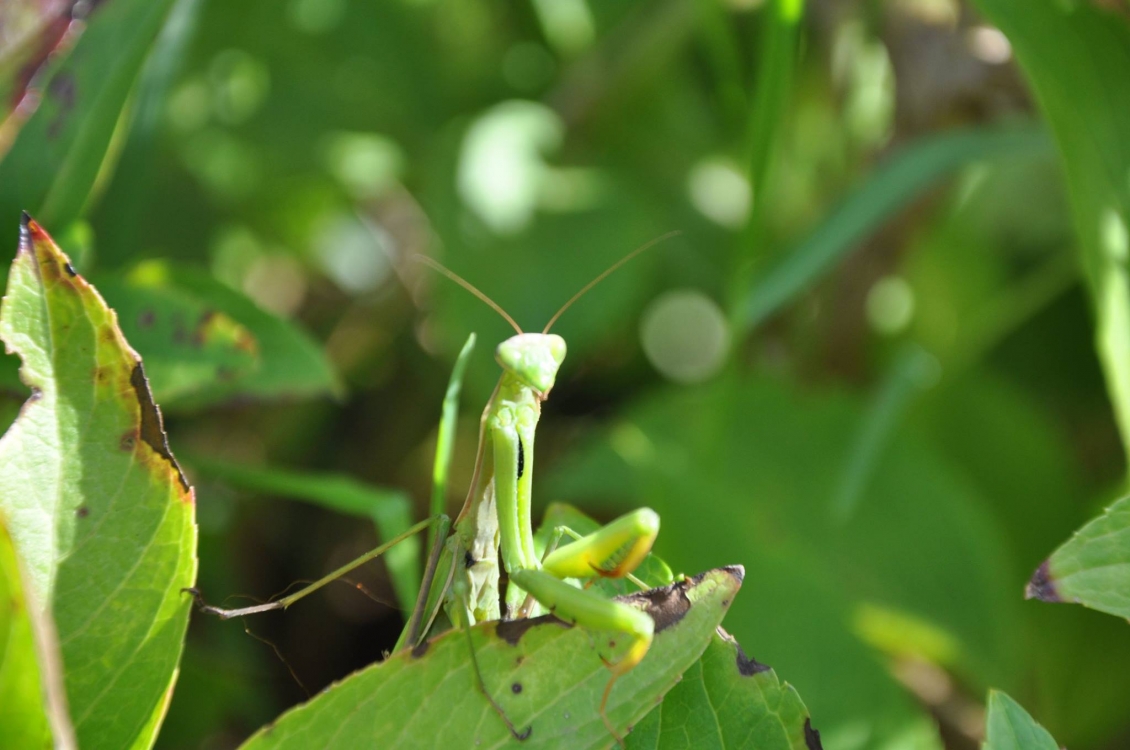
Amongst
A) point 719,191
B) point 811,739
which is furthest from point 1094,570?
point 719,191

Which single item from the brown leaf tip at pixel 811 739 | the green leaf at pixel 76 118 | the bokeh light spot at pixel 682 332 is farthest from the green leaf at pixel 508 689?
the bokeh light spot at pixel 682 332

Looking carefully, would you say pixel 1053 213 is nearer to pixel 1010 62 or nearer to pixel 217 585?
pixel 1010 62

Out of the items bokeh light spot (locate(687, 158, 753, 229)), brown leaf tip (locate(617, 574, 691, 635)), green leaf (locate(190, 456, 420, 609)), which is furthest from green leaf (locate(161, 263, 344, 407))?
bokeh light spot (locate(687, 158, 753, 229))

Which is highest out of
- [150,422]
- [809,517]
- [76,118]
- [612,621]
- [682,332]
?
[76,118]

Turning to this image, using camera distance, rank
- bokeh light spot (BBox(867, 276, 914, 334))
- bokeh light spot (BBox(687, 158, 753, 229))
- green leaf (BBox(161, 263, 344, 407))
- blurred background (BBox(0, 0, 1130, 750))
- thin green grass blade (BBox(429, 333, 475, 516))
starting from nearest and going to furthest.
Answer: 1. thin green grass blade (BBox(429, 333, 475, 516))
2. green leaf (BBox(161, 263, 344, 407))
3. blurred background (BBox(0, 0, 1130, 750))
4. bokeh light spot (BBox(867, 276, 914, 334))
5. bokeh light spot (BBox(687, 158, 753, 229))

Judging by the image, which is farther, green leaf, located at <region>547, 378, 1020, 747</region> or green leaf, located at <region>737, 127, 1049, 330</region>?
green leaf, located at <region>737, 127, 1049, 330</region>

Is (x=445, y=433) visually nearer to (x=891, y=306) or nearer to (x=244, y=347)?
(x=244, y=347)

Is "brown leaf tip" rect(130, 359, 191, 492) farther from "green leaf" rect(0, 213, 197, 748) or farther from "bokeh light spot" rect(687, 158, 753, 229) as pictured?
"bokeh light spot" rect(687, 158, 753, 229)
